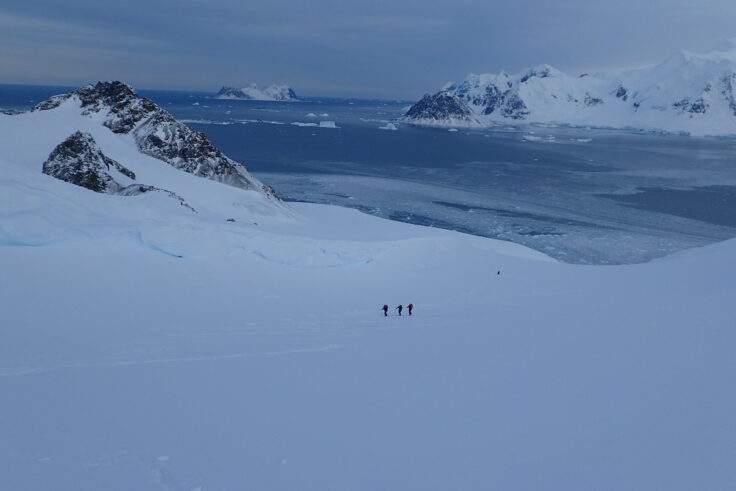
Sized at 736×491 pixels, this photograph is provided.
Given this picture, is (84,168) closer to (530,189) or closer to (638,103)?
(530,189)

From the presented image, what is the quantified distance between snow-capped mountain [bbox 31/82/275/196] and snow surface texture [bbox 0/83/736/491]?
12178 mm

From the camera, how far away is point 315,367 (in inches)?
344

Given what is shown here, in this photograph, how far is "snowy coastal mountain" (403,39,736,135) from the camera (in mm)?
151750

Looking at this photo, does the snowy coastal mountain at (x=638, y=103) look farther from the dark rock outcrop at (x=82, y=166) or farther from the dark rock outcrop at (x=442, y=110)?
the dark rock outcrop at (x=82, y=166)

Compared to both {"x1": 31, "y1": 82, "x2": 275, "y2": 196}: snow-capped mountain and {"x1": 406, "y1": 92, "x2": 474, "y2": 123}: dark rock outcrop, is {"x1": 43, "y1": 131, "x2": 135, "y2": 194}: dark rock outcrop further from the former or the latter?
{"x1": 406, "y1": 92, "x2": 474, "y2": 123}: dark rock outcrop

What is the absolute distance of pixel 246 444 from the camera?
20.5 feet

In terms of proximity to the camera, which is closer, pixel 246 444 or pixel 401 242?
pixel 246 444

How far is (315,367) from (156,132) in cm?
2583

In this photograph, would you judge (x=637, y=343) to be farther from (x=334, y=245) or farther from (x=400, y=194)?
(x=400, y=194)

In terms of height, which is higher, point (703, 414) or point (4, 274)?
point (4, 274)

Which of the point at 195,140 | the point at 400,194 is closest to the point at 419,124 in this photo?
the point at 400,194

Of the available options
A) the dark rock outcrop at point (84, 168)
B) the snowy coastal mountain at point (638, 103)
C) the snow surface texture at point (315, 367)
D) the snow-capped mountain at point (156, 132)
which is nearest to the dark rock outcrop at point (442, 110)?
the snowy coastal mountain at point (638, 103)

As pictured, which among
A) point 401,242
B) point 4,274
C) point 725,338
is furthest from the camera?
point 401,242

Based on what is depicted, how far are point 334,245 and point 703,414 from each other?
12458 mm
